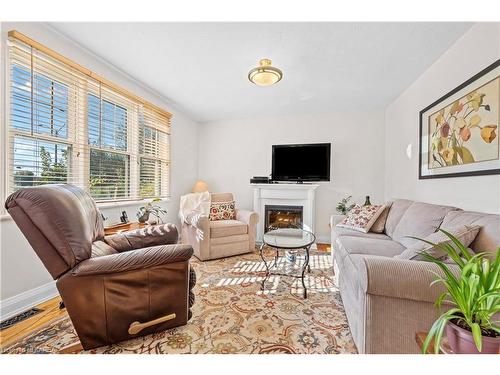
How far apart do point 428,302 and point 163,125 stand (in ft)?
12.1

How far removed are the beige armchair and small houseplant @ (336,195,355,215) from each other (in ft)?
4.92

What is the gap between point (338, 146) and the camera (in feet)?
12.7

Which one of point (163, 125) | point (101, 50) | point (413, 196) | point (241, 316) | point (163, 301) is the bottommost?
point (241, 316)

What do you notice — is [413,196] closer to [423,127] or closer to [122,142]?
[423,127]

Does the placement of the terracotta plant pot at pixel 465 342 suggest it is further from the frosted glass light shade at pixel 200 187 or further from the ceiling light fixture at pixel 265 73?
the frosted glass light shade at pixel 200 187

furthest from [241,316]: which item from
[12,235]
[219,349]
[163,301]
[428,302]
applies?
[12,235]

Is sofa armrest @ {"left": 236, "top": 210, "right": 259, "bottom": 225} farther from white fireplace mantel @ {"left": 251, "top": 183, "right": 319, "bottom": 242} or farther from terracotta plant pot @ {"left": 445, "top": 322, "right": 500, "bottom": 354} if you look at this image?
terracotta plant pot @ {"left": 445, "top": 322, "right": 500, "bottom": 354}

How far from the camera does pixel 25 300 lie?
5.73ft

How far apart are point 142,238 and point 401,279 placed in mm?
1801

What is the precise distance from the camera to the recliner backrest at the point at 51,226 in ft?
3.72

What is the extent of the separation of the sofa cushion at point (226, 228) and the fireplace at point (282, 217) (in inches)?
34.1

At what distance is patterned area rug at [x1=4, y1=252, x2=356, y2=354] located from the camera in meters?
1.37

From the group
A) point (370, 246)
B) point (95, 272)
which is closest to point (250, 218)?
point (370, 246)

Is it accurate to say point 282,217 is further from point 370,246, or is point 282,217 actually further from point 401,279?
point 401,279
